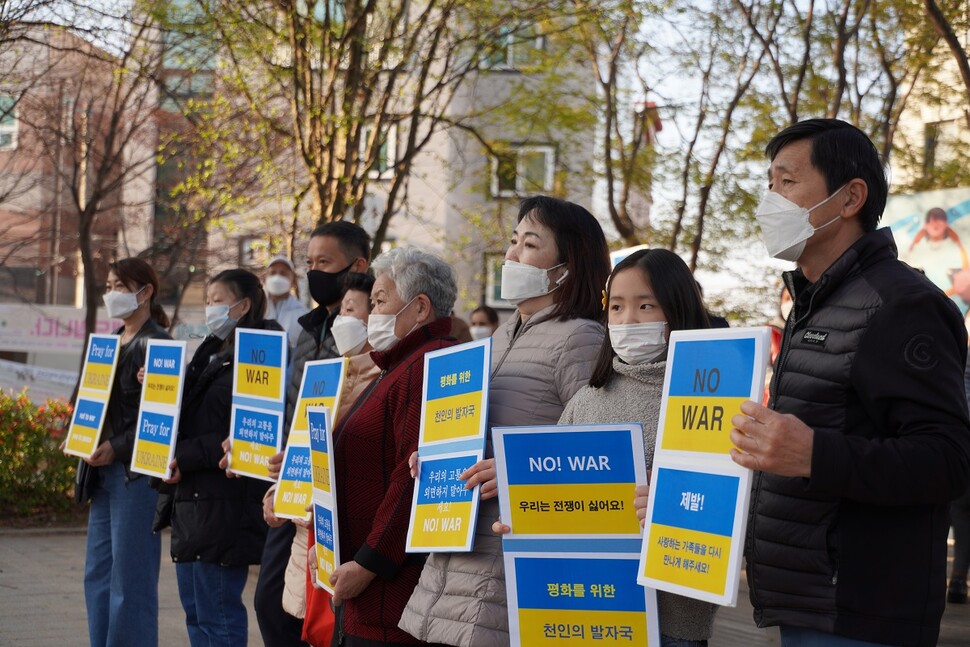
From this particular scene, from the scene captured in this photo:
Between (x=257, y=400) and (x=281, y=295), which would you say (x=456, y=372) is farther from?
(x=281, y=295)

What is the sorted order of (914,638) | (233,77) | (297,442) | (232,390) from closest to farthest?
(914,638)
(297,442)
(232,390)
(233,77)

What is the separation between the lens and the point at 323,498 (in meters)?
4.79

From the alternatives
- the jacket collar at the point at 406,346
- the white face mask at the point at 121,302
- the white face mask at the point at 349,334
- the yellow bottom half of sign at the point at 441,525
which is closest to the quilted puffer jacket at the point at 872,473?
the yellow bottom half of sign at the point at 441,525

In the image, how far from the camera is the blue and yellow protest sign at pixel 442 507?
406cm

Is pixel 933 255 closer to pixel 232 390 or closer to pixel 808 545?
pixel 232 390

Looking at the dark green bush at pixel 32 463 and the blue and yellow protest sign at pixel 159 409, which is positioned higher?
the blue and yellow protest sign at pixel 159 409

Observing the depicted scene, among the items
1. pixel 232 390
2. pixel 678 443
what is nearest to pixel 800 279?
pixel 678 443

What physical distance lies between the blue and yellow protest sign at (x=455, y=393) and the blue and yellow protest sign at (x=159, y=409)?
2.41m

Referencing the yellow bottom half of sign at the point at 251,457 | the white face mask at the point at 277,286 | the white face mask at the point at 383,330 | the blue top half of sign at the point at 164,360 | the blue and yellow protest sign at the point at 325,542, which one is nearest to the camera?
the blue and yellow protest sign at the point at 325,542

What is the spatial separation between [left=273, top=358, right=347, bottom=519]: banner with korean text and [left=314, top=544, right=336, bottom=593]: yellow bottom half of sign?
467 mm

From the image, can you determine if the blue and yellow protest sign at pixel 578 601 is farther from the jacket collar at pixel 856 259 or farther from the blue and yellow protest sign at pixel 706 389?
the jacket collar at pixel 856 259

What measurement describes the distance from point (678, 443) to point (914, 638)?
0.74 metres

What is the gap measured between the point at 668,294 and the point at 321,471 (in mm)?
1719

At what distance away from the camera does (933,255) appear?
12.2 meters
